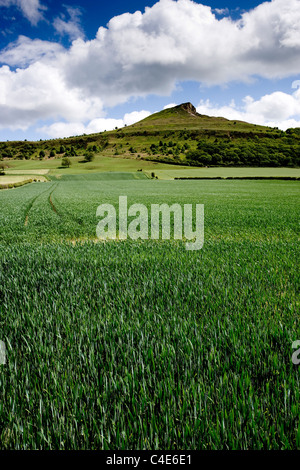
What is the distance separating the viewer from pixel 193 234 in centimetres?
1227

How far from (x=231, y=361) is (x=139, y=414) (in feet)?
3.74

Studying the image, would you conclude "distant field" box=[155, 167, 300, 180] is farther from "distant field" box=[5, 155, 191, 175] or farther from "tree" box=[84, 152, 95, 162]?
"tree" box=[84, 152, 95, 162]

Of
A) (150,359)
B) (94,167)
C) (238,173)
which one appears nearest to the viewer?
(150,359)

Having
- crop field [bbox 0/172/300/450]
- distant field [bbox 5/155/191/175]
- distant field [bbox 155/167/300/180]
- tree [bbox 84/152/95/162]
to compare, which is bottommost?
crop field [bbox 0/172/300/450]

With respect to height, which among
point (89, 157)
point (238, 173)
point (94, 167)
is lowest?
point (238, 173)

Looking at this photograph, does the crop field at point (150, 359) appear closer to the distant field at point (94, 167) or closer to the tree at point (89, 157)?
the distant field at point (94, 167)

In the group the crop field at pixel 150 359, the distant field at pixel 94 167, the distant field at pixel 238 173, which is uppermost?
the distant field at pixel 94 167

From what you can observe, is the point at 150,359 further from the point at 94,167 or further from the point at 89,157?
the point at 89,157

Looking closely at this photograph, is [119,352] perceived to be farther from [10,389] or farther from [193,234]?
[193,234]

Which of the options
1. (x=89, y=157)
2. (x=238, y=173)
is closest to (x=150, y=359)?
(x=238, y=173)

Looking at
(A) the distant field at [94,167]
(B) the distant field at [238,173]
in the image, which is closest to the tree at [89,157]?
(A) the distant field at [94,167]

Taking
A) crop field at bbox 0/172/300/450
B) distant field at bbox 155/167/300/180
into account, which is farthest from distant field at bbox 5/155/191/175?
crop field at bbox 0/172/300/450

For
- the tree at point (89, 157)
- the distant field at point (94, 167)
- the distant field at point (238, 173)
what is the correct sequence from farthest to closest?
1. the tree at point (89, 157)
2. the distant field at point (94, 167)
3. the distant field at point (238, 173)
